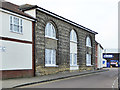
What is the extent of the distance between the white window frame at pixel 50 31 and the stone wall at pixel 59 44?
49cm

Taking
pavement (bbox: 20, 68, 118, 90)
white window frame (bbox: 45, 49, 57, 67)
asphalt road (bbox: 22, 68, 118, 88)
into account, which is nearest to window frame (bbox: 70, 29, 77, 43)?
white window frame (bbox: 45, 49, 57, 67)

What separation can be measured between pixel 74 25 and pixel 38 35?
9185 mm

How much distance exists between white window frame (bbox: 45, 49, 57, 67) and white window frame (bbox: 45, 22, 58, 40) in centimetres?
170

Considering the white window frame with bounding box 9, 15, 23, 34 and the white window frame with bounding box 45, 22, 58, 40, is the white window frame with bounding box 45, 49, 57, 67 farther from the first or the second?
the white window frame with bounding box 9, 15, 23, 34

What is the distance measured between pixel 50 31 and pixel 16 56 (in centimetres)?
667

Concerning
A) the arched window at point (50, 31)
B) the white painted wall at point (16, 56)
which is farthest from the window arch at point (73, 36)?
the white painted wall at point (16, 56)

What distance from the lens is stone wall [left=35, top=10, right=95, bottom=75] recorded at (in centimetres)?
1842

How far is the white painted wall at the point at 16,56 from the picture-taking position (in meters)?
14.5

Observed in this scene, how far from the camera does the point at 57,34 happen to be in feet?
73.2

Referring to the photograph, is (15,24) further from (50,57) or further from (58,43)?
(58,43)

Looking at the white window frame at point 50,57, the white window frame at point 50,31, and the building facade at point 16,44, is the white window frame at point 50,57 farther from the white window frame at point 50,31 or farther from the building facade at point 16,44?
the building facade at point 16,44

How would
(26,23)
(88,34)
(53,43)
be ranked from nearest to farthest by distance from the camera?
(26,23) → (53,43) → (88,34)

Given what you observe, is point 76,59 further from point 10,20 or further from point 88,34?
point 10,20

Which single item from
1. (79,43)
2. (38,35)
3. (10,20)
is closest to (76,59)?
(79,43)
